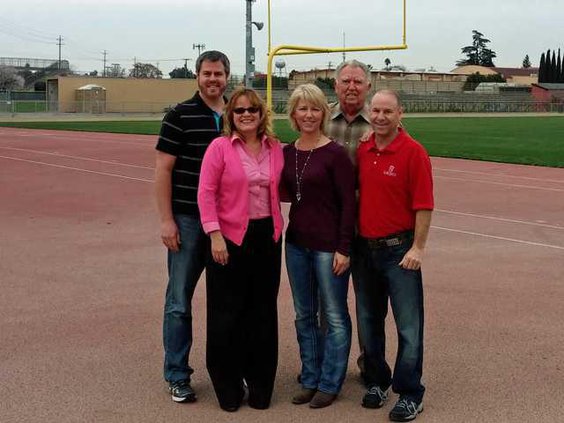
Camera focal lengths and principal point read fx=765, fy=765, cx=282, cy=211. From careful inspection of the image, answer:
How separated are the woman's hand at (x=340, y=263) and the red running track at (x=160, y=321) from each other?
81 cm

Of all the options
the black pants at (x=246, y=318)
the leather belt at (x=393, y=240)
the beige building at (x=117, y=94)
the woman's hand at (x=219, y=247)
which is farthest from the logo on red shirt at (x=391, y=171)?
the beige building at (x=117, y=94)

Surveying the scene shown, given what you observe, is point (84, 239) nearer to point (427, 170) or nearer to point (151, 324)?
point (151, 324)

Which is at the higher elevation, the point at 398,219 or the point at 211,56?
the point at 211,56

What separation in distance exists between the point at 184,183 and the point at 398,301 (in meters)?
1.41

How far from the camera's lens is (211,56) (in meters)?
4.45

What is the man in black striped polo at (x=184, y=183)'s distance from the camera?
444 centimetres

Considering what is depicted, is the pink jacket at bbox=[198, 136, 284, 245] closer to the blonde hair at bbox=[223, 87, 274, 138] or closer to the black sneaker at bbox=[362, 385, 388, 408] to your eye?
the blonde hair at bbox=[223, 87, 274, 138]

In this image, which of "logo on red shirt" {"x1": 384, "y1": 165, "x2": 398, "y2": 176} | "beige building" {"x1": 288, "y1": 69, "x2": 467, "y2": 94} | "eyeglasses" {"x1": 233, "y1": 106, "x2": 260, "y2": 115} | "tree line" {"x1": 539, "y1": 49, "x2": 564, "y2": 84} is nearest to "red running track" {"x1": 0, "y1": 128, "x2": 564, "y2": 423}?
"logo on red shirt" {"x1": 384, "y1": 165, "x2": 398, "y2": 176}

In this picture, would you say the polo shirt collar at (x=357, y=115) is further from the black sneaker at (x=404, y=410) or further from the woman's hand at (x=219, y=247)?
the black sneaker at (x=404, y=410)

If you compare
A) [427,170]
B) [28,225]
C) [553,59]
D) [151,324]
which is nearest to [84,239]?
[28,225]

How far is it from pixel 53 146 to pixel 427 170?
22.9 metres

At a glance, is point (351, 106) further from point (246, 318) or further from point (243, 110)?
point (246, 318)

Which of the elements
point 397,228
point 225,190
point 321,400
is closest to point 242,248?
point 225,190

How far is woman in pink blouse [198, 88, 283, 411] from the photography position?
425 centimetres
